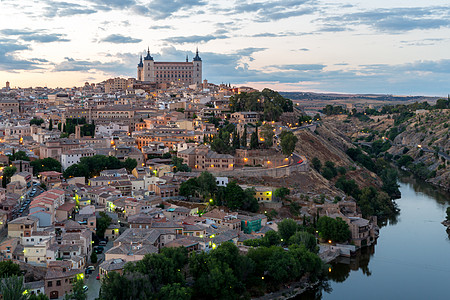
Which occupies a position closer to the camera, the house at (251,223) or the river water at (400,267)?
the river water at (400,267)

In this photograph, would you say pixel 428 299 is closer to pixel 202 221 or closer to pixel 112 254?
pixel 202 221

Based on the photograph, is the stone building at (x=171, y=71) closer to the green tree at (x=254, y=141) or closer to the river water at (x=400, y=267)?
the green tree at (x=254, y=141)

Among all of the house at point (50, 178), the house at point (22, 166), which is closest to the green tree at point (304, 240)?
the house at point (50, 178)

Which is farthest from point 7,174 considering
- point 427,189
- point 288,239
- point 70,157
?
point 427,189

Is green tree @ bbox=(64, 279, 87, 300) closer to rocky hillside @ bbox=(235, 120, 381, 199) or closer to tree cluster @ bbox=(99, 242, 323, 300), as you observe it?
tree cluster @ bbox=(99, 242, 323, 300)

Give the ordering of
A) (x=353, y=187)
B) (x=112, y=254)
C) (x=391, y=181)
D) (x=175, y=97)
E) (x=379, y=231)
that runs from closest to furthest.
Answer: (x=112, y=254)
(x=379, y=231)
(x=353, y=187)
(x=391, y=181)
(x=175, y=97)

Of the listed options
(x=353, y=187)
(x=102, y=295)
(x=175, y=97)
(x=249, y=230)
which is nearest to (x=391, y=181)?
(x=353, y=187)
